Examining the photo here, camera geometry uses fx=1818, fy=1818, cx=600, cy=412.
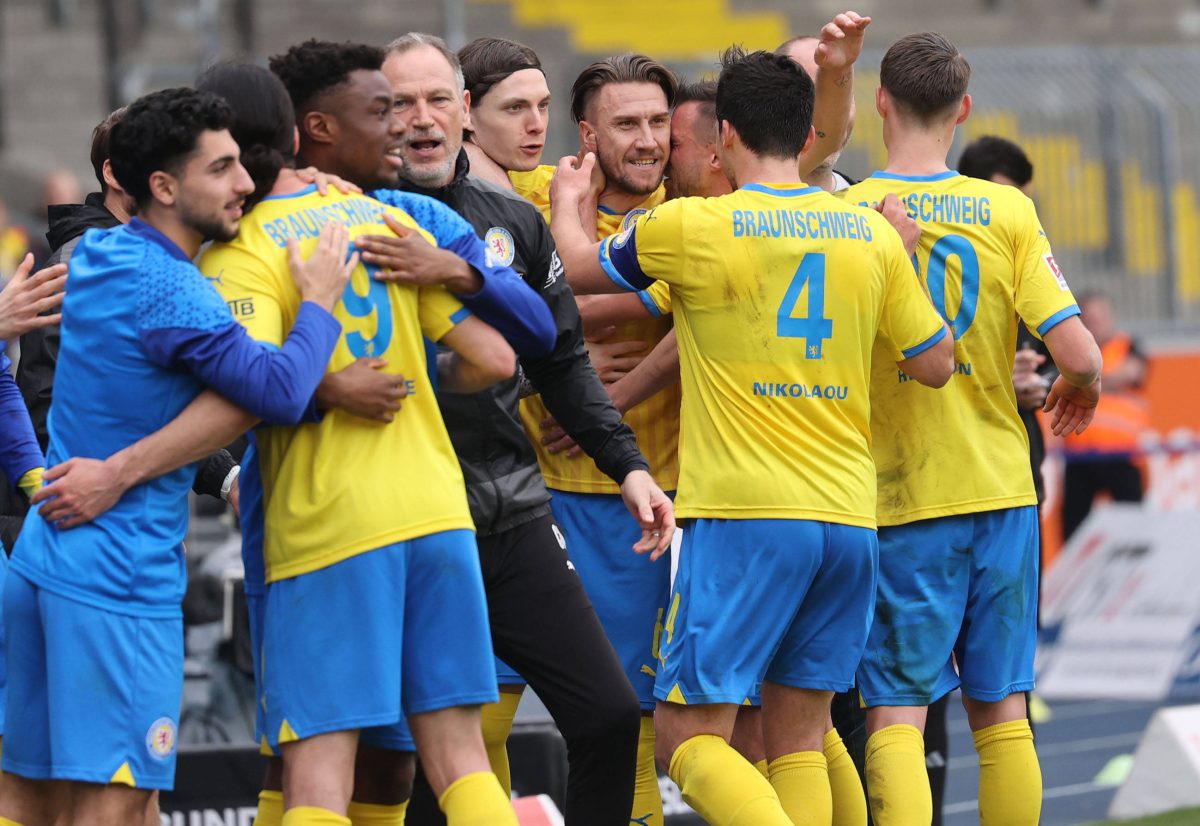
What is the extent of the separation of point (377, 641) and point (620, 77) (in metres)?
2.25

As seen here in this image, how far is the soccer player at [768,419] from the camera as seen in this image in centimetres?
461

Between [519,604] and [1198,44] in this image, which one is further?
[1198,44]

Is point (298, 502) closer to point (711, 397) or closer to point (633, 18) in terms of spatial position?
point (711, 397)

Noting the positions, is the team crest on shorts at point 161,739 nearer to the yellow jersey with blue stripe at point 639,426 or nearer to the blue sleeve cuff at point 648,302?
the yellow jersey with blue stripe at point 639,426

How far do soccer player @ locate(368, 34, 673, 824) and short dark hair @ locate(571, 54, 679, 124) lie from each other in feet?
2.45

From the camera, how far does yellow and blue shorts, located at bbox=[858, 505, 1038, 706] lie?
5.04m

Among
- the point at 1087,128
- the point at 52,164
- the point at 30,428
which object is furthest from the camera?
the point at 52,164

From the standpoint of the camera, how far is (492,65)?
543 centimetres

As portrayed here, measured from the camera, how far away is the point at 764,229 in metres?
4.59

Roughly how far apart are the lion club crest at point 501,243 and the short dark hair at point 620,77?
879 mm

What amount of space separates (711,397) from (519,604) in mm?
742

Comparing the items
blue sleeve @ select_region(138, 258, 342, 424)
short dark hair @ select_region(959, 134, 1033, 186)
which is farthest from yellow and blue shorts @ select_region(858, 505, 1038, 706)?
short dark hair @ select_region(959, 134, 1033, 186)

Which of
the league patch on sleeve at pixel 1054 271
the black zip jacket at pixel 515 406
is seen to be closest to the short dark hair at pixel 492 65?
the black zip jacket at pixel 515 406

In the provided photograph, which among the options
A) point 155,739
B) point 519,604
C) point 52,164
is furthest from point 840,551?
point 52,164
